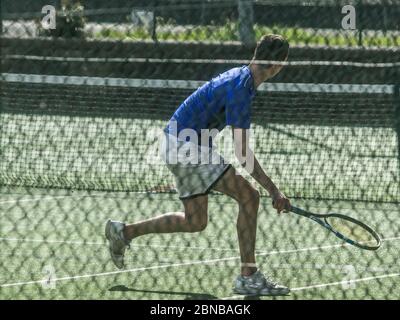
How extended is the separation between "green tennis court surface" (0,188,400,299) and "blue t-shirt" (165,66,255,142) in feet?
2.32

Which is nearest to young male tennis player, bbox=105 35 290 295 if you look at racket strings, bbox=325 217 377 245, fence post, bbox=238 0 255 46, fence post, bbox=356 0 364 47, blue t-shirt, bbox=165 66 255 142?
blue t-shirt, bbox=165 66 255 142

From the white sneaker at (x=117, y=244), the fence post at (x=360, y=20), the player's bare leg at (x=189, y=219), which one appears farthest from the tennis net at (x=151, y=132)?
the player's bare leg at (x=189, y=219)

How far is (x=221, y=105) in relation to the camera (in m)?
4.89

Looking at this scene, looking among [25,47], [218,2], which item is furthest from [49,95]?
[218,2]

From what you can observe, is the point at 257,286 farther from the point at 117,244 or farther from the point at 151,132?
the point at 151,132

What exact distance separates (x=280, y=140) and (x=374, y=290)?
4164 mm

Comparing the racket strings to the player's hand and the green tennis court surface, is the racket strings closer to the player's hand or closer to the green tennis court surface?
the green tennis court surface

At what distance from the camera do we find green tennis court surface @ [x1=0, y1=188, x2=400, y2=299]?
16.4ft

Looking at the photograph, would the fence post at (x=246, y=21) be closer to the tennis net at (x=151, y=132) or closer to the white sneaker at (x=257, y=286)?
the tennis net at (x=151, y=132)

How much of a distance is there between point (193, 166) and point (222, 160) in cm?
12

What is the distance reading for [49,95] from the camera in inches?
362

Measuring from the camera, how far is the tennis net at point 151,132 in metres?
8.25

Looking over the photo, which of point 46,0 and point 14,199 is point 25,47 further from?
point 46,0

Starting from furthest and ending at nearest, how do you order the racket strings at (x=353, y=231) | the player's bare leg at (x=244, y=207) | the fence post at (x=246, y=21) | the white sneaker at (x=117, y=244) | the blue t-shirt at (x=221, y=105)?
1. the fence post at (x=246, y=21)
2. the racket strings at (x=353, y=231)
3. the white sneaker at (x=117, y=244)
4. the player's bare leg at (x=244, y=207)
5. the blue t-shirt at (x=221, y=105)
